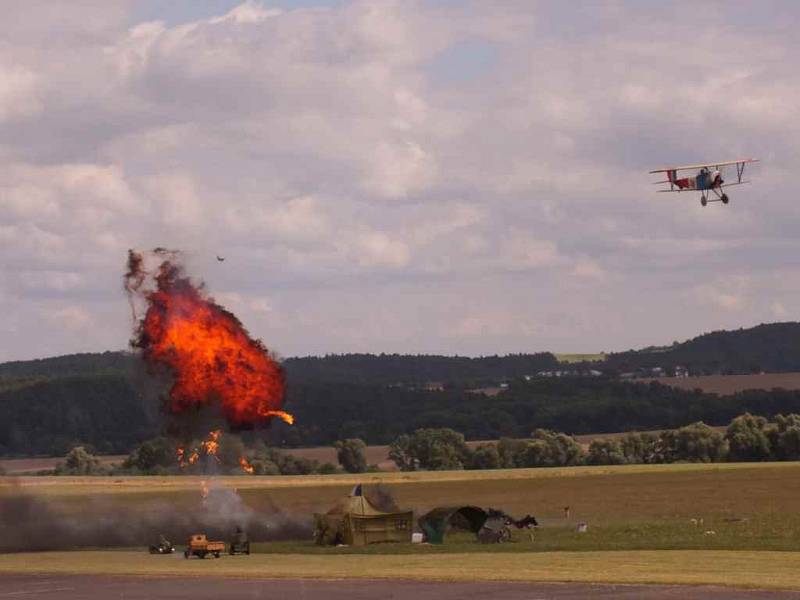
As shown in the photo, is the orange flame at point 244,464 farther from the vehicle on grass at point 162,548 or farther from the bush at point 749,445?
the bush at point 749,445

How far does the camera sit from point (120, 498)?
4897 inches

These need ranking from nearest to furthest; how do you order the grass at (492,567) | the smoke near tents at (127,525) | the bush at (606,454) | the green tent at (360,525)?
1. the grass at (492,567)
2. the green tent at (360,525)
3. the smoke near tents at (127,525)
4. the bush at (606,454)

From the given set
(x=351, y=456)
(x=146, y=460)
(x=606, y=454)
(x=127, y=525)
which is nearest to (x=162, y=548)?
(x=127, y=525)

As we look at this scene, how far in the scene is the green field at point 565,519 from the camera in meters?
56.0

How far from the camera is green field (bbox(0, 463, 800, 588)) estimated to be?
56.0 meters

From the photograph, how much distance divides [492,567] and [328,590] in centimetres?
896

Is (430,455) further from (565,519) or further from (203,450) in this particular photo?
(203,450)

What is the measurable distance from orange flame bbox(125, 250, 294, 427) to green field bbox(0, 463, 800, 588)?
361 inches

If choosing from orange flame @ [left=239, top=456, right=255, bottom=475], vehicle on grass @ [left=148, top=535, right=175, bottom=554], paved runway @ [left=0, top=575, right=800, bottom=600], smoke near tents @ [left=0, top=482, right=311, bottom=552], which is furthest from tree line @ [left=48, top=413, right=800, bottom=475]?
paved runway @ [left=0, top=575, right=800, bottom=600]

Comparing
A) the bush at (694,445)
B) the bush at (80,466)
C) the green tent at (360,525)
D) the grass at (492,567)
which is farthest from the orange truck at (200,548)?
the bush at (694,445)

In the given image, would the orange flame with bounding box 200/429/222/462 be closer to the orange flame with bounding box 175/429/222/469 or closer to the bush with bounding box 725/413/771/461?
the orange flame with bounding box 175/429/222/469

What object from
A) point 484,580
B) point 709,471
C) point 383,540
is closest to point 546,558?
point 484,580

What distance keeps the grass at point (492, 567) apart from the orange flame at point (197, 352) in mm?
14097

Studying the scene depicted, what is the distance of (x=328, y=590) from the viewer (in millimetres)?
50250
